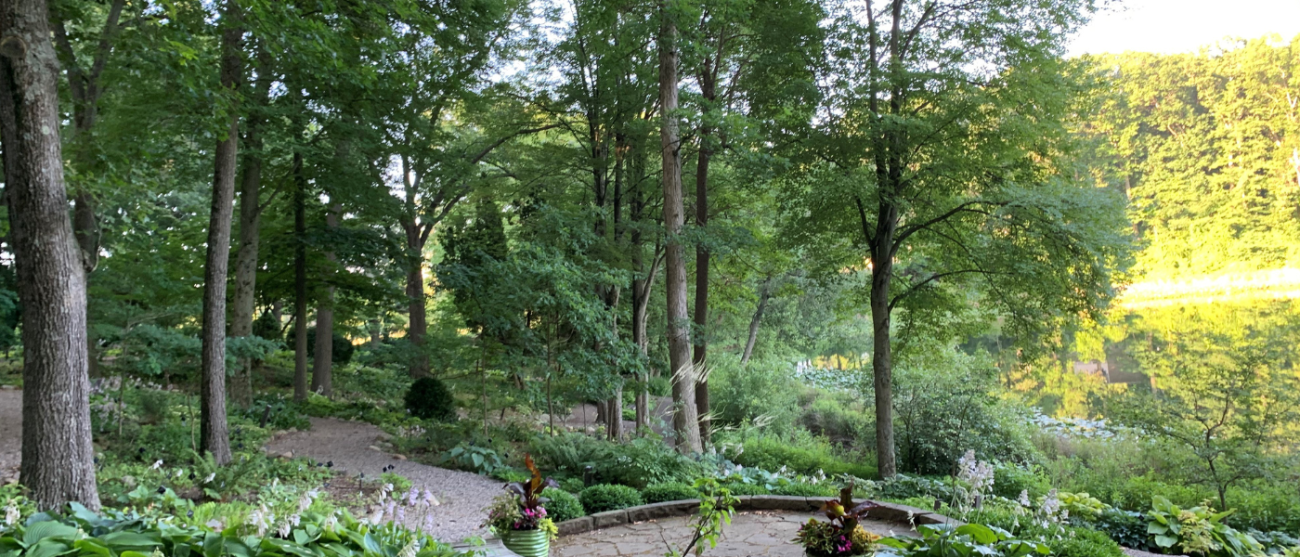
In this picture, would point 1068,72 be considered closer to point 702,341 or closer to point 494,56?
point 702,341

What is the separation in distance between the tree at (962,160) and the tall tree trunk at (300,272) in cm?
704

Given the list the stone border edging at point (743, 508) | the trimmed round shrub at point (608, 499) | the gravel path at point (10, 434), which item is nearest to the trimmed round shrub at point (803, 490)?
the stone border edging at point (743, 508)

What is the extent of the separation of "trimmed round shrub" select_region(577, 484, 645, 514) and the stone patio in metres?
0.31

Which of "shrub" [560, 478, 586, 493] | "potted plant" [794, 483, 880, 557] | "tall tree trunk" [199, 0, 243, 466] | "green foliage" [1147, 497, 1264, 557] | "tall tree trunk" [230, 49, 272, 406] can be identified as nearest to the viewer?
"potted plant" [794, 483, 880, 557]

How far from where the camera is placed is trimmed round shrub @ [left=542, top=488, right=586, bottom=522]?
5691 mm

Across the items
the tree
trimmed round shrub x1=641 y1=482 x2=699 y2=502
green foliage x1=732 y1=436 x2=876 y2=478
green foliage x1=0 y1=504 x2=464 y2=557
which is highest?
the tree

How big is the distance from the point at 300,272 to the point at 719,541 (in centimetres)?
873

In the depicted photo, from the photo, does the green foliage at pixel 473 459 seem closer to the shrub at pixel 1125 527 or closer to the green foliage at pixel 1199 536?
the shrub at pixel 1125 527

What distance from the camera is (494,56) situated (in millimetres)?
12766

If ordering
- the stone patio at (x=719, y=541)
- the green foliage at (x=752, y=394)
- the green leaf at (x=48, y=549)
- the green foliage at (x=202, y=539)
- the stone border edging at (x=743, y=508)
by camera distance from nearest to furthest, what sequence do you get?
the green leaf at (x=48, y=549) < the green foliage at (x=202, y=539) < the stone patio at (x=719, y=541) < the stone border edging at (x=743, y=508) < the green foliage at (x=752, y=394)

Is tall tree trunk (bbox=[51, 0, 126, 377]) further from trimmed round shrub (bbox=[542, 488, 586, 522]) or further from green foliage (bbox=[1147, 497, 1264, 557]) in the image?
green foliage (bbox=[1147, 497, 1264, 557])

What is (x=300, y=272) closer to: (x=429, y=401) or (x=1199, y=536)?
(x=429, y=401)

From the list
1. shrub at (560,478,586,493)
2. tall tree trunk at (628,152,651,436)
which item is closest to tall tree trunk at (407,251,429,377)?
tall tree trunk at (628,152,651,436)

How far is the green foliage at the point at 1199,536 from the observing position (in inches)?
183
